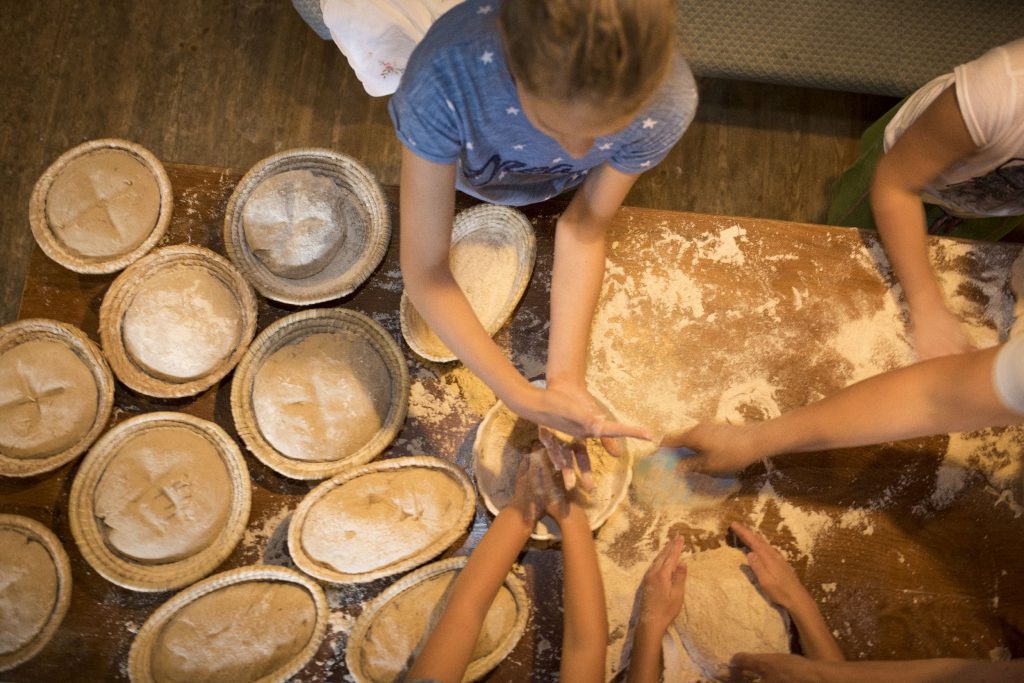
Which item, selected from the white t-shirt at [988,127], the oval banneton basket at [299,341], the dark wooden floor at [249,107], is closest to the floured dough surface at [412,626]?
the oval banneton basket at [299,341]

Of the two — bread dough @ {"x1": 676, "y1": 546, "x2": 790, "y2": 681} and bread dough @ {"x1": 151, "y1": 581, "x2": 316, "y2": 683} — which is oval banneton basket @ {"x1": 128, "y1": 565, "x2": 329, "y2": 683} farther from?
bread dough @ {"x1": 676, "y1": 546, "x2": 790, "y2": 681}

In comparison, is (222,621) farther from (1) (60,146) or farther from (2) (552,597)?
(1) (60,146)

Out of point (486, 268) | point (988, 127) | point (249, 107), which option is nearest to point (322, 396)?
point (486, 268)

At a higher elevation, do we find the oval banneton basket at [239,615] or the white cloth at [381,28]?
the white cloth at [381,28]

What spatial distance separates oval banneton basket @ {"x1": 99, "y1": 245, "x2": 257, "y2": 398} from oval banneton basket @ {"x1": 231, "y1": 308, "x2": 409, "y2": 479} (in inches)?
1.8

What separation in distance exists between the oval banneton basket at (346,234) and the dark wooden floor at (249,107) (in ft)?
3.08

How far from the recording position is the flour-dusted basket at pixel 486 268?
1.34 meters

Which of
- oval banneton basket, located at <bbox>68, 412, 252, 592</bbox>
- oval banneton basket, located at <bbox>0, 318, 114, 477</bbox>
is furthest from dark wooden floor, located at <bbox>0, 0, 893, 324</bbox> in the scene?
oval banneton basket, located at <bbox>68, 412, 252, 592</bbox>

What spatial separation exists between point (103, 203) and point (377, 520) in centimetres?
87

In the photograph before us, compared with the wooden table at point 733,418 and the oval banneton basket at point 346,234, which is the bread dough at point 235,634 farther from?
the oval banneton basket at point 346,234

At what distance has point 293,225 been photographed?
4.53 feet

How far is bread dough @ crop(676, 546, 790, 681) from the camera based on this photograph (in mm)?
1283

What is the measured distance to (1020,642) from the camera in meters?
1.31

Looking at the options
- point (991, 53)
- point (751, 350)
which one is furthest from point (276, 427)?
point (991, 53)
